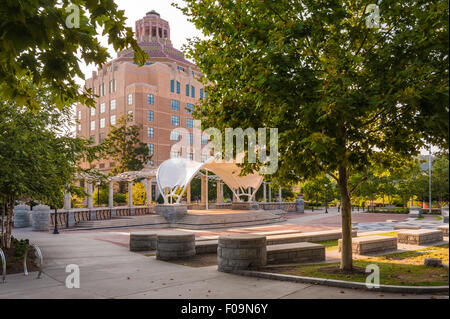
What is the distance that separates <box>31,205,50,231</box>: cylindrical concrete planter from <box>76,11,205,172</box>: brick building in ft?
134

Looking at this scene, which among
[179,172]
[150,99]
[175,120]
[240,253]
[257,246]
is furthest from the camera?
[175,120]

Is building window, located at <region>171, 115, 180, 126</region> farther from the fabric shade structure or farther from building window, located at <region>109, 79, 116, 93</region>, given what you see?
the fabric shade structure

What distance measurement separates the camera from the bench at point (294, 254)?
11.1 meters

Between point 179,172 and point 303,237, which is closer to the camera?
point 303,237

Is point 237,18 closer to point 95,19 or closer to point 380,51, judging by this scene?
point 380,51

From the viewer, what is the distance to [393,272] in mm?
9430

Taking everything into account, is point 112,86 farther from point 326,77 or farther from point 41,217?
point 326,77

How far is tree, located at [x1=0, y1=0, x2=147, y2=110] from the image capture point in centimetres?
466

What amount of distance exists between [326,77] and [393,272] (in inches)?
202

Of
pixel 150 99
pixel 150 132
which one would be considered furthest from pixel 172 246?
pixel 150 99

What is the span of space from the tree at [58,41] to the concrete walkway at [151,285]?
4.12 metres

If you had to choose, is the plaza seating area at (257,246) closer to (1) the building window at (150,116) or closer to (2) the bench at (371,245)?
(2) the bench at (371,245)
